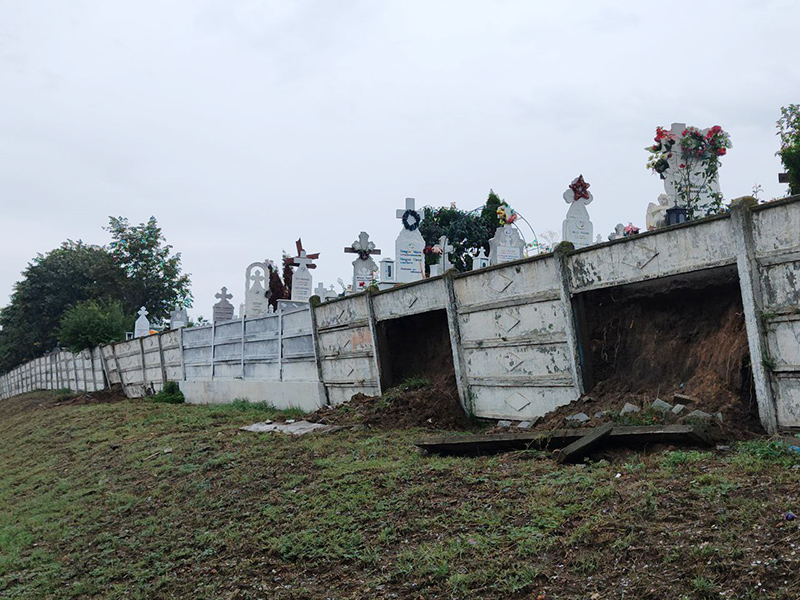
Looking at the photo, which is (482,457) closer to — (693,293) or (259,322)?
(693,293)

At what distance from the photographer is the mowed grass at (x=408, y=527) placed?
4.09 metres

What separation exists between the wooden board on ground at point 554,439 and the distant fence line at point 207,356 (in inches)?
254

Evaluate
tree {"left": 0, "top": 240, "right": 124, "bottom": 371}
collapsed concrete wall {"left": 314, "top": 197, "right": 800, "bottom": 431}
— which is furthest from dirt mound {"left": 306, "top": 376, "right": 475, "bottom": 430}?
tree {"left": 0, "top": 240, "right": 124, "bottom": 371}

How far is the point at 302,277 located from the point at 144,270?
103ft

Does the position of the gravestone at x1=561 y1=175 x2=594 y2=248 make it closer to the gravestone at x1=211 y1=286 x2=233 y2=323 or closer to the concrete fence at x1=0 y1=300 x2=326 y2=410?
the concrete fence at x1=0 y1=300 x2=326 y2=410

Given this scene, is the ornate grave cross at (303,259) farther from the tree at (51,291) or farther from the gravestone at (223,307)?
the tree at (51,291)

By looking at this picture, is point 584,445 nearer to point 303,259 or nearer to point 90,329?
point 303,259

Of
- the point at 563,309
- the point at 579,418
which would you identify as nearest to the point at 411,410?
the point at 563,309

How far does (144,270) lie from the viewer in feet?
150

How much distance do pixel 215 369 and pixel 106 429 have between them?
3.65 meters

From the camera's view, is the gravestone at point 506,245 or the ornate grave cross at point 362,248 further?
the ornate grave cross at point 362,248

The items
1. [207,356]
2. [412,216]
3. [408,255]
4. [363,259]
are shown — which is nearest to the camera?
[408,255]

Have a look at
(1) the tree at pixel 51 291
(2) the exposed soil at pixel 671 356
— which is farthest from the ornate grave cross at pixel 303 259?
(1) the tree at pixel 51 291

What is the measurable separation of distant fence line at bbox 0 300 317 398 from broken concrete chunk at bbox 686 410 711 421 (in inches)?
323
